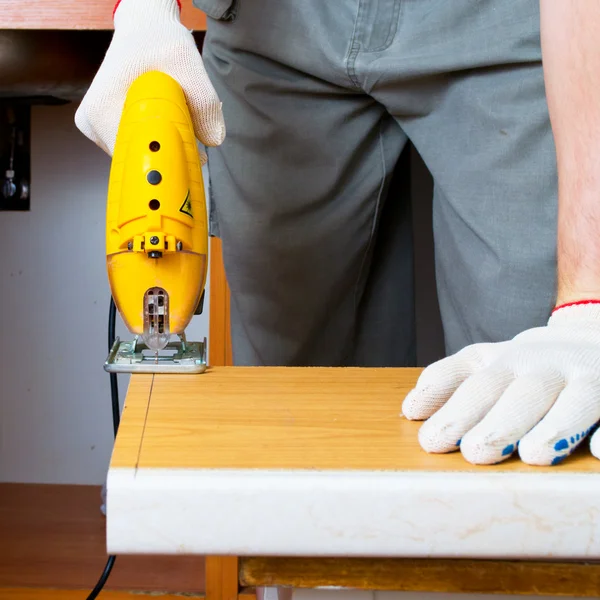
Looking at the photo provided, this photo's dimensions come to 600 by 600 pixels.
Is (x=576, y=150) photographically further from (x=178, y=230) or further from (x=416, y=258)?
(x=416, y=258)

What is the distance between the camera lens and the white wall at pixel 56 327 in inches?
79.7

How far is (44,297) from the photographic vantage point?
81.0 inches

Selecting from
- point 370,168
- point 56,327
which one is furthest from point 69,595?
point 370,168

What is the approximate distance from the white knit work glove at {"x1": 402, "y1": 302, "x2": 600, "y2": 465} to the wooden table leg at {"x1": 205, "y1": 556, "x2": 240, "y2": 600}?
0.94 meters

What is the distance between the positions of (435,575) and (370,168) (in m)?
0.79

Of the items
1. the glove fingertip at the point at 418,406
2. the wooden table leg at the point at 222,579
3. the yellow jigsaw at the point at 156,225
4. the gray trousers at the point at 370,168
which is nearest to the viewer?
→ the glove fingertip at the point at 418,406

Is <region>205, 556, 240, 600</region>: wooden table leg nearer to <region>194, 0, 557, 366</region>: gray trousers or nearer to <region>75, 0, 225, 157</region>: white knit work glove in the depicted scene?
<region>194, 0, 557, 366</region>: gray trousers

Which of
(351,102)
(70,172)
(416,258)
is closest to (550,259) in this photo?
(351,102)

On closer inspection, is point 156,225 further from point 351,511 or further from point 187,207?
point 351,511

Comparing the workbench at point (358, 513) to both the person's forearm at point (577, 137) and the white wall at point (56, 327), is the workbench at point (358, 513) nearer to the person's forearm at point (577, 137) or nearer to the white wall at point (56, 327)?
the person's forearm at point (577, 137)

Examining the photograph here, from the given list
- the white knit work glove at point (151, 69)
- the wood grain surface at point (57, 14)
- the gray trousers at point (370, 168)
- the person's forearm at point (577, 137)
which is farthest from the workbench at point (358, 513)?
the wood grain surface at point (57, 14)

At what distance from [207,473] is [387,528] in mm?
113

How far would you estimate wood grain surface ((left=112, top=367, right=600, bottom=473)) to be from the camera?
50 cm

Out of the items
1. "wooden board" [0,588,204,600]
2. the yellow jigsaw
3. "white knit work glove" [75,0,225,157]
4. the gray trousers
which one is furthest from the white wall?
the yellow jigsaw
